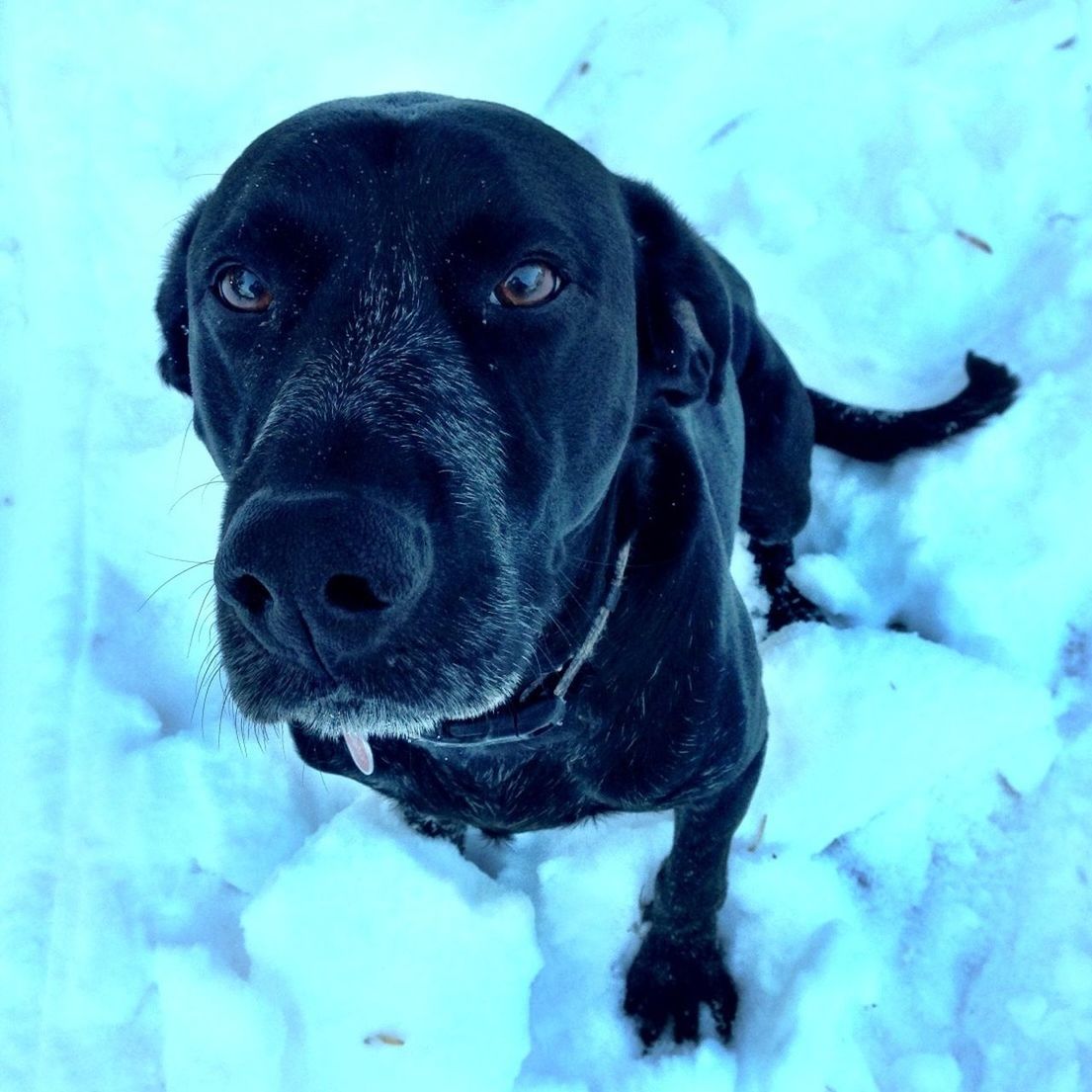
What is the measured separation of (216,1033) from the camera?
256 centimetres

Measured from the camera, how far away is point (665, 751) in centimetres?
200

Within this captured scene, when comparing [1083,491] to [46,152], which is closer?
[1083,491]

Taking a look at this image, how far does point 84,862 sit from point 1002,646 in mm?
2768

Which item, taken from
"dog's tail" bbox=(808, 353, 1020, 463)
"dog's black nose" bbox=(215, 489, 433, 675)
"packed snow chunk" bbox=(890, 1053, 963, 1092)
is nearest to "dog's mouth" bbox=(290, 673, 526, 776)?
"dog's black nose" bbox=(215, 489, 433, 675)

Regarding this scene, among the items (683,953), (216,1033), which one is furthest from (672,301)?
(216,1033)

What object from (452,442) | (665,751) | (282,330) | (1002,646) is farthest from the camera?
(1002,646)

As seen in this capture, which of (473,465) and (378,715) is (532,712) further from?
(473,465)

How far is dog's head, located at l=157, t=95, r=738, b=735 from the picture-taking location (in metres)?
1.30

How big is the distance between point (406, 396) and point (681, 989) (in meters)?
1.83

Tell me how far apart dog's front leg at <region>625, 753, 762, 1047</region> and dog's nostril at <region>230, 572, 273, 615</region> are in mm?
1362

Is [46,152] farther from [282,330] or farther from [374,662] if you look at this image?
[374,662]

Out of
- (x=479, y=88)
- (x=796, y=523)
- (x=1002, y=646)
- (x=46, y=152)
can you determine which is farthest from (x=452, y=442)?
(x=46, y=152)

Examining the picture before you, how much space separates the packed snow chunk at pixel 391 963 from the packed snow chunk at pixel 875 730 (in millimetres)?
801

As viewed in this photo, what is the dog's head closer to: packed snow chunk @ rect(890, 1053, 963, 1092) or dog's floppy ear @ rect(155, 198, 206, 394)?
dog's floppy ear @ rect(155, 198, 206, 394)
